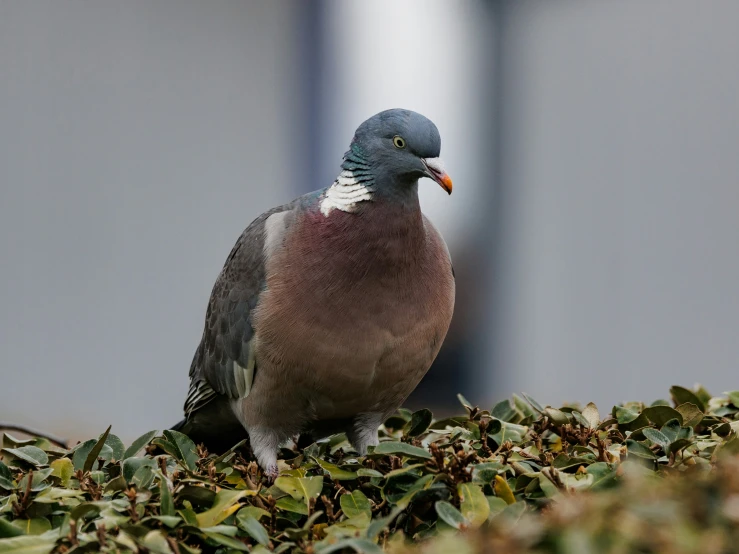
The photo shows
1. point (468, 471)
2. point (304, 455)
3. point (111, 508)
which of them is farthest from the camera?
point (304, 455)

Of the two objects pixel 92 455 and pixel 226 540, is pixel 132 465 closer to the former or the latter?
pixel 92 455

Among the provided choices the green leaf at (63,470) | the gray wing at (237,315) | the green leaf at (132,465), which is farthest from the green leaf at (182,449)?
the gray wing at (237,315)

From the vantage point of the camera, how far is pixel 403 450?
2.11m

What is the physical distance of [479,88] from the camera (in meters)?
7.23

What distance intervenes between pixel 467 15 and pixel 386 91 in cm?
126

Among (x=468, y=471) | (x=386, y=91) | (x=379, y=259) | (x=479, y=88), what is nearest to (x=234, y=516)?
(x=468, y=471)

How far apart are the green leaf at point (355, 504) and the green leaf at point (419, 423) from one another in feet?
1.60

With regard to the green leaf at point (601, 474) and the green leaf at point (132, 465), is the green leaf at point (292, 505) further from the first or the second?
the green leaf at point (601, 474)

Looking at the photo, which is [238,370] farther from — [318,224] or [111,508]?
[111,508]

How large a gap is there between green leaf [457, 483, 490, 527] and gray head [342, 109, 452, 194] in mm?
1126

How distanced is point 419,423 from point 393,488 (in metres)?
0.48

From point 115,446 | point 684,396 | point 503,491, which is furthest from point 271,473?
point 684,396

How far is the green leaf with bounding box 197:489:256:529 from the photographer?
6.57ft

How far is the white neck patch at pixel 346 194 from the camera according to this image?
2.93 metres
